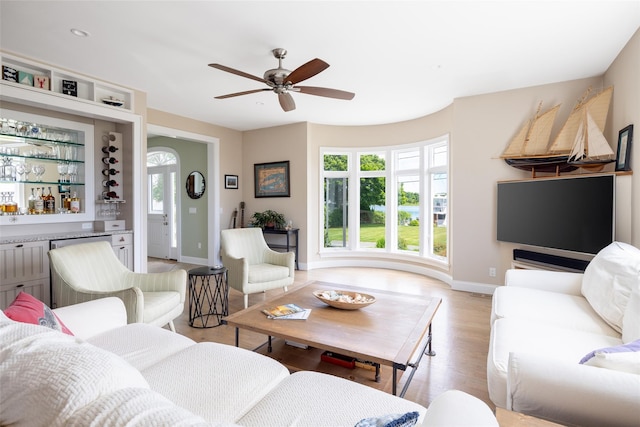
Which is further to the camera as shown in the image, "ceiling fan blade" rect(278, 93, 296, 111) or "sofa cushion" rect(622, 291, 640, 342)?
"ceiling fan blade" rect(278, 93, 296, 111)

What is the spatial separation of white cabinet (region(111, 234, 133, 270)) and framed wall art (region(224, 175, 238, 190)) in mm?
2314

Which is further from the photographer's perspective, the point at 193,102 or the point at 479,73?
the point at 193,102

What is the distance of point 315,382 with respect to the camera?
4.52 feet

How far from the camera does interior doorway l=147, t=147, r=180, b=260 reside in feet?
22.1

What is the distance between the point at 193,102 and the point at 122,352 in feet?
12.5

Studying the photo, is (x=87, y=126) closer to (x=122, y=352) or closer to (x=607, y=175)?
(x=122, y=352)

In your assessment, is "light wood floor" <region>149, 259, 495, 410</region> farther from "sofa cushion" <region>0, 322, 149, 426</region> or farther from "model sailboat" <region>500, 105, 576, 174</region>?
"sofa cushion" <region>0, 322, 149, 426</region>

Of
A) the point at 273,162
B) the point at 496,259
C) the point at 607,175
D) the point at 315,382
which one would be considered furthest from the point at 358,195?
the point at 315,382

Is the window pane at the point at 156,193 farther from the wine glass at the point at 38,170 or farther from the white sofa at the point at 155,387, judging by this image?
the white sofa at the point at 155,387

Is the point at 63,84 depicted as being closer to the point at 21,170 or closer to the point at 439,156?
the point at 21,170

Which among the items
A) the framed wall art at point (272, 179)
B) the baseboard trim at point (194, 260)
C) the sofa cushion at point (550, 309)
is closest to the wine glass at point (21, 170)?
the baseboard trim at point (194, 260)

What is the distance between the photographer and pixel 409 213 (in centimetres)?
581

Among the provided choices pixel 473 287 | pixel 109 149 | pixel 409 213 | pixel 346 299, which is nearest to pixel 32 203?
pixel 109 149

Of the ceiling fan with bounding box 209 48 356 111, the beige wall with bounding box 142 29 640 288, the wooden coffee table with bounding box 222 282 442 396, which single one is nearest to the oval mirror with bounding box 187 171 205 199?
the beige wall with bounding box 142 29 640 288
